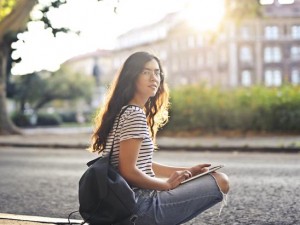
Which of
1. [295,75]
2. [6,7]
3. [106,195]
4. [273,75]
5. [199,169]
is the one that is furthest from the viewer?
[273,75]

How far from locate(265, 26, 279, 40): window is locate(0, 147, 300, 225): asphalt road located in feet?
197

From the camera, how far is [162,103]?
12.7ft

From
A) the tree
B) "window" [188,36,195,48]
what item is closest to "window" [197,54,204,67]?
"window" [188,36,195,48]

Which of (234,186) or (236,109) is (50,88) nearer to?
(236,109)

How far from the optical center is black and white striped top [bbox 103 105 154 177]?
3.38 meters

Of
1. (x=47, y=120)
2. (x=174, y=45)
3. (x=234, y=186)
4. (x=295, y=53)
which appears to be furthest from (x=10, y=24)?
(x=174, y=45)

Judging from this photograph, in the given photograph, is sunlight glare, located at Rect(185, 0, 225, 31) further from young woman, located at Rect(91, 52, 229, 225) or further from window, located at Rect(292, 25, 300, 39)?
window, located at Rect(292, 25, 300, 39)

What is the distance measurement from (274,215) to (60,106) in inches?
2979

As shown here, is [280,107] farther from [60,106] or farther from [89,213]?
[60,106]

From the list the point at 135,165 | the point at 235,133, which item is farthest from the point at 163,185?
the point at 235,133

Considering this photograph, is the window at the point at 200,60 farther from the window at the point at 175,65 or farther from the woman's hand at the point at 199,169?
the woman's hand at the point at 199,169

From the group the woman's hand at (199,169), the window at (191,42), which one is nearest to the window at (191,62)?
the window at (191,42)

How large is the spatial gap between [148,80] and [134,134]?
0.42 m

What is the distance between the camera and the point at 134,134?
3359mm
